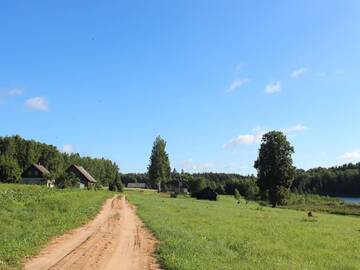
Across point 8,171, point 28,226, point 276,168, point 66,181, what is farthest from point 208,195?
point 28,226

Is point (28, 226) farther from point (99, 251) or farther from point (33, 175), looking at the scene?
point (33, 175)

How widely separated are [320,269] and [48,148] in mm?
166498

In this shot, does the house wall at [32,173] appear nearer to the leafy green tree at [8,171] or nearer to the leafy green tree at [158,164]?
the leafy green tree at [8,171]

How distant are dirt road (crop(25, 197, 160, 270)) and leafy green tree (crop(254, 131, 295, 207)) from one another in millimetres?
63849

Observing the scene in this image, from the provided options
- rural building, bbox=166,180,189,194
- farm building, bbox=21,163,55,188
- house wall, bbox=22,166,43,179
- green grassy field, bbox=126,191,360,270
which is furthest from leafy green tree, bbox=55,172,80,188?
green grassy field, bbox=126,191,360,270

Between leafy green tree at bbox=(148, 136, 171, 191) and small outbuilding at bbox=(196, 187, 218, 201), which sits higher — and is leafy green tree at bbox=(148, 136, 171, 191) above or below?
above

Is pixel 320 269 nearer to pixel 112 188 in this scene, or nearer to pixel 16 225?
pixel 16 225

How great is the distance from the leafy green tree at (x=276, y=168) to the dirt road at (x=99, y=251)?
209 feet

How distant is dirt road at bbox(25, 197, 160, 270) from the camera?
16.2 meters

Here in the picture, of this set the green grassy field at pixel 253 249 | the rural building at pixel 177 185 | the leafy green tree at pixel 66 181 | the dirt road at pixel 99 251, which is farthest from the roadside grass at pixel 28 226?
the rural building at pixel 177 185

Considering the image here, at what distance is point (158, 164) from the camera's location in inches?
5925

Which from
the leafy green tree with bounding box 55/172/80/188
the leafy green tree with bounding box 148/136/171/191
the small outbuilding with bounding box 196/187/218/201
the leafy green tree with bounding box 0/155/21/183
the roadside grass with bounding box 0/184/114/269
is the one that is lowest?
the roadside grass with bounding box 0/184/114/269

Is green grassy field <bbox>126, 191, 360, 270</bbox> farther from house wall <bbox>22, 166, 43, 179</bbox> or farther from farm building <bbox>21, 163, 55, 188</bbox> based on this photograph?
house wall <bbox>22, 166, 43, 179</bbox>

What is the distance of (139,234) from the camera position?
2683 cm
